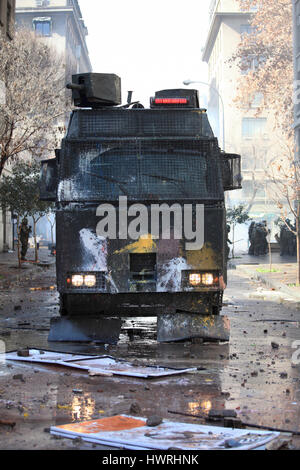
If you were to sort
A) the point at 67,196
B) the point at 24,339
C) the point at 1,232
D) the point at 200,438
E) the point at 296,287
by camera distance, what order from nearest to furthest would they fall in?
the point at 200,438 < the point at 67,196 < the point at 24,339 < the point at 296,287 < the point at 1,232

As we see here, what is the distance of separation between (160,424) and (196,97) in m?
7.09

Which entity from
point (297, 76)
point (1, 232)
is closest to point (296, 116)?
point (297, 76)

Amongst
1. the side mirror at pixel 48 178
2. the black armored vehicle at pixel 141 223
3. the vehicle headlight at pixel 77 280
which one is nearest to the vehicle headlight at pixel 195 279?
the black armored vehicle at pixel 141 223

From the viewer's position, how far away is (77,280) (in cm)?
978

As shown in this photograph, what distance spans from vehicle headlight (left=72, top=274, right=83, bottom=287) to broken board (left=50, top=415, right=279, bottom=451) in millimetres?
4215

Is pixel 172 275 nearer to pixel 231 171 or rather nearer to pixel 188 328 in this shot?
pixel 188 328

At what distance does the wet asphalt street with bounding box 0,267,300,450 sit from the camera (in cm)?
584

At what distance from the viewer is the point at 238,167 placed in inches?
422

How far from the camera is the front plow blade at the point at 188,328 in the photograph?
395 inches

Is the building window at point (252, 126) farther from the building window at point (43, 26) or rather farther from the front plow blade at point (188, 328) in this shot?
the front plow blade at point (188, 328)

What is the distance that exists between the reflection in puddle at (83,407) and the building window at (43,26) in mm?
71759

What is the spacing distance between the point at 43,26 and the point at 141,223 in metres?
69.1

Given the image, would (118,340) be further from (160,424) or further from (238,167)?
(160,424)

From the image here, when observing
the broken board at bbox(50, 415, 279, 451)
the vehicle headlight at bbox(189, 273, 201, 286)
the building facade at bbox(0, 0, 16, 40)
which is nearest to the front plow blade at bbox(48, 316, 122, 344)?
the vehicle headlight at bbox(189, 273, 201, 286)
